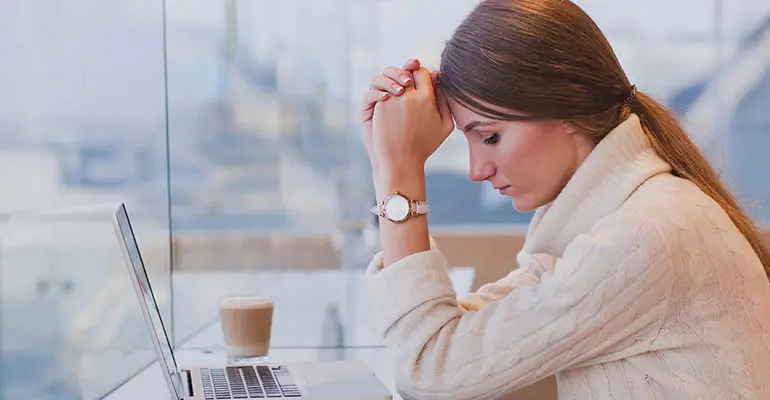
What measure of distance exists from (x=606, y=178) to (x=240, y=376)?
0.52 m

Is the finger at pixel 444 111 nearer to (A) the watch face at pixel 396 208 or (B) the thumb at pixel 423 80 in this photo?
(B) the thumb at pixel 423 80

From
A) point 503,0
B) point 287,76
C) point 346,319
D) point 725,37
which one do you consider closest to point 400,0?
point 287,76

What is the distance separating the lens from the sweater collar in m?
1.15

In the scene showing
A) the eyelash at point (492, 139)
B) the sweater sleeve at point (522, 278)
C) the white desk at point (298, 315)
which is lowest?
the white desk at point (298, 315)

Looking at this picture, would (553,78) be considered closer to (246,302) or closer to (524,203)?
(524,203)

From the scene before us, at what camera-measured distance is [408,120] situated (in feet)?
4.23

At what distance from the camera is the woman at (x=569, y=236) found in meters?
1.07

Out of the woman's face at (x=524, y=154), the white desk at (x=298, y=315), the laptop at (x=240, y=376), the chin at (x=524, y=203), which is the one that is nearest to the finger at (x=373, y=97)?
the woman's face at (x=524, y=154)

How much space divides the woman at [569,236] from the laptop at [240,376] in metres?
0.11

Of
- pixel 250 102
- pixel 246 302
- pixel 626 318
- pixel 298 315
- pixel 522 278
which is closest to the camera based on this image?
pixel 626 318

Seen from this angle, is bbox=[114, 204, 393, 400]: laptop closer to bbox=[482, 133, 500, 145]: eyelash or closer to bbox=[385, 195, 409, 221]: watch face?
bbox=[385, 195, 409, 221]: watch face

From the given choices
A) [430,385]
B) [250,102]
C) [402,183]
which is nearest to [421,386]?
[430,385]

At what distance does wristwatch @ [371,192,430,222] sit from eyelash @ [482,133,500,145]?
105 millimetres

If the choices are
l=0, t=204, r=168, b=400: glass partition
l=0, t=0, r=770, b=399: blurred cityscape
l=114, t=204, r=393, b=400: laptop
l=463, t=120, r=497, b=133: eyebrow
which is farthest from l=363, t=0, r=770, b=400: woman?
l=0, t=204, r=168, b=400: glass partition
